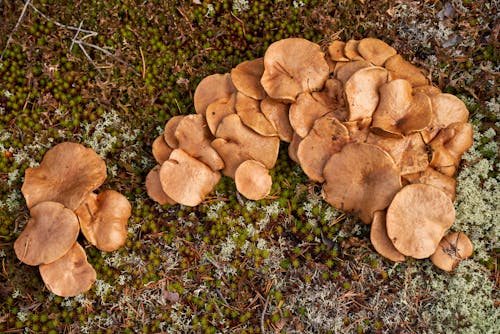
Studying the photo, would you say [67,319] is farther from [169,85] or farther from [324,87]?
[324,87]

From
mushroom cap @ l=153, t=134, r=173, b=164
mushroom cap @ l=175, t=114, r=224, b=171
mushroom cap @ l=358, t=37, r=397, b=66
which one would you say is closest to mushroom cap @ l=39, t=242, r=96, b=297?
Answer: mushroom cap @ l=153, t=134, r=173, b=164

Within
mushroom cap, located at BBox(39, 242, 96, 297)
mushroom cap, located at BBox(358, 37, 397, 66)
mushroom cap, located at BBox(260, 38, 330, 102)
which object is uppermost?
mushroom cap, located at BBox(358, 37, 397, 66)

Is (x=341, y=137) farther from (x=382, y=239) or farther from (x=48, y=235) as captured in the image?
(x=48, y=235)

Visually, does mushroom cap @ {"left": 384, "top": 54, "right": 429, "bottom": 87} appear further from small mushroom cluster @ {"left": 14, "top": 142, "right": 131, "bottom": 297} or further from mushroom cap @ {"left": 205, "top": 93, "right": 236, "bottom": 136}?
small mushroom cluster @ {"left": 14, "top": 142, "right": 131, "bottom": 297}

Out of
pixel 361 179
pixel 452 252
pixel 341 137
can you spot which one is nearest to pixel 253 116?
pixel 341 137

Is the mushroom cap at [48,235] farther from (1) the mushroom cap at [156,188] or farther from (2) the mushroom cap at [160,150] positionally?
(2) the mushroom cap at [160,150]

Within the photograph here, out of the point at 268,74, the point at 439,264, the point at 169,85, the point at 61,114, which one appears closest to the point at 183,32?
the point at 169,85

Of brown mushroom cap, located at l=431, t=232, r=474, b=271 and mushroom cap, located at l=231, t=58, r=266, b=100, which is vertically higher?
mushroom cap, located at l=231, t=58, r=266, b=100
